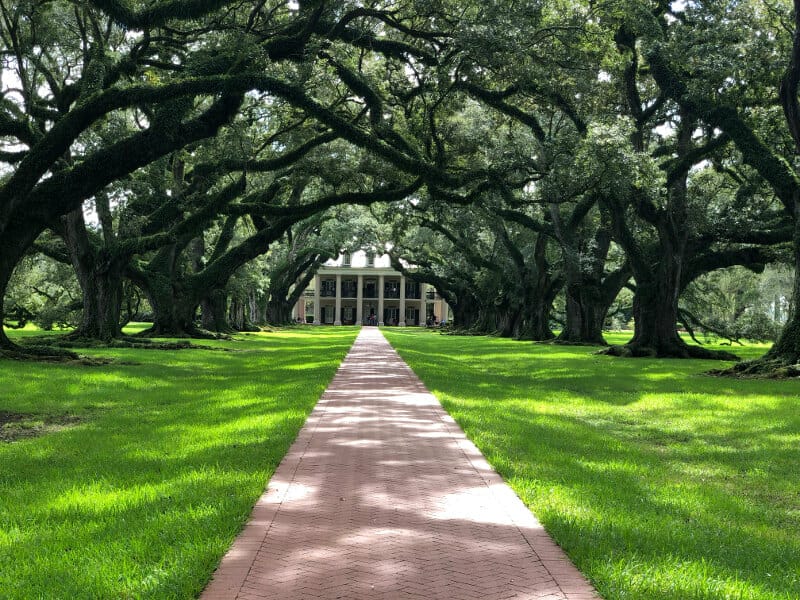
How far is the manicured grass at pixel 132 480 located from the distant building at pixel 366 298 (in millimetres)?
86459

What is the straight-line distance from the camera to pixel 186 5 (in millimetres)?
14211

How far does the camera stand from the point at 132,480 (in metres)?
5.99

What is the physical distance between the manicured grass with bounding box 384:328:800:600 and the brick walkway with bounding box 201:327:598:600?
0.89 feet

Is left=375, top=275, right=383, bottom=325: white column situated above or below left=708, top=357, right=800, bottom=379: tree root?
above

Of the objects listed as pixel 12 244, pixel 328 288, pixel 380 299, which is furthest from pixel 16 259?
pixel 328 288

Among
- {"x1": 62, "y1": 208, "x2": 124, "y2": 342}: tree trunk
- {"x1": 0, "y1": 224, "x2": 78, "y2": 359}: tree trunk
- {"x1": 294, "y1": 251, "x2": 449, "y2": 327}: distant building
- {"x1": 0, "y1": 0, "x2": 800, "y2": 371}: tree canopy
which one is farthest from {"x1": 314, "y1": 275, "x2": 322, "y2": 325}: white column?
{"x1": 0, "y1": 224, "x2": 78, "y2": 359}: tree trunk

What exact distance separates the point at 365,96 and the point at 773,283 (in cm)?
5708

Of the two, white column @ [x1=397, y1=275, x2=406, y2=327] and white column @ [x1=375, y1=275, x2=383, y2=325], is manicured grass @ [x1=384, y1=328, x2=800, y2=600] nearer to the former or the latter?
white column @ [x1=397, y1=275, x2=406, y2=327]

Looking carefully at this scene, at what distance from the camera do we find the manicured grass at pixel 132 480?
3.88 metres

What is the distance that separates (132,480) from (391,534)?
2.51 metres

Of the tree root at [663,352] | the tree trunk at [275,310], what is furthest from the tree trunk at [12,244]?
the tree trunk at [275,310]

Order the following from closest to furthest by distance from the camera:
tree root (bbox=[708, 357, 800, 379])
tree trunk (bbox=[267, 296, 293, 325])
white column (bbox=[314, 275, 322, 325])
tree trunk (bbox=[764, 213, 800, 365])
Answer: tree root (bbox=[708, 357, 800, 379]) → tree trunk (bbox=[764, 213, 800, 365]) → tree trunk (bbox=[267, 296, 293, 325]) → white column (bbox=[314, 275, 322, 325])

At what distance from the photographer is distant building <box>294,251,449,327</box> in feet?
329

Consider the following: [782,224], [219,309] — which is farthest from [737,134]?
[219,309]
